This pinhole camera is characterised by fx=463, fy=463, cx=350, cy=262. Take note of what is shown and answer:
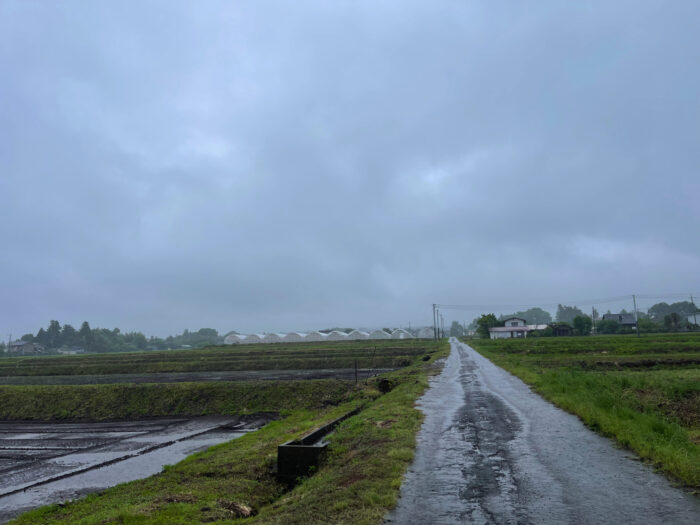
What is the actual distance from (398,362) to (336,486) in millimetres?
54049

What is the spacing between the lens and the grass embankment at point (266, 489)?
29.5ft

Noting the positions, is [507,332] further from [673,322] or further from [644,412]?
[644,412]

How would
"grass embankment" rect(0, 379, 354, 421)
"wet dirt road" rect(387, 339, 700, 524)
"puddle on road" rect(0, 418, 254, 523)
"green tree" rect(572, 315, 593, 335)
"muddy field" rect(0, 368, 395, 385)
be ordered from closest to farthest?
1. "wet dirt road" rect(387, 339, 700, 524)
2. "puddle on road" rect(0, 418, 254, 523)
3. "grass embankment" rect(0, 379, 354, 421)
4. "muddy field" rect(0, 368, 395, 385)
5. "green tree" rect(572, 315, 593, 335)

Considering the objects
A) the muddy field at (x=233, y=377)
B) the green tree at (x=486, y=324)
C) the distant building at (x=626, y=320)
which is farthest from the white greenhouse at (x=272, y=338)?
the distant building at (x=626, y=320)

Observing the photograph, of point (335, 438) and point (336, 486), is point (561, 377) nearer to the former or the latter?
point (335, 438)

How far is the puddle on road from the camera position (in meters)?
15.4

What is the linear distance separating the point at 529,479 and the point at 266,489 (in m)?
6.98

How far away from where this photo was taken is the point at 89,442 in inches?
997

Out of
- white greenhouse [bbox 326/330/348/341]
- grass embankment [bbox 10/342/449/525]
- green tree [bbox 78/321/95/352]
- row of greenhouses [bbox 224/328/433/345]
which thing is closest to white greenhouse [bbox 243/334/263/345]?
row of greenhouses [bbox 224/328/433/345]

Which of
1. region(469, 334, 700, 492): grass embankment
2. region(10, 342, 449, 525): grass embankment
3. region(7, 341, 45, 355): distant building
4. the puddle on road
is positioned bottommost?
the puddle on road

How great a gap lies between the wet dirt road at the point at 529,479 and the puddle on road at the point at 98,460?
11521 millimetres

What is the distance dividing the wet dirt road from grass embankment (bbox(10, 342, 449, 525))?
0.66 m

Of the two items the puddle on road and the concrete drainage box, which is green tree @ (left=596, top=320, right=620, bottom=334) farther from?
the concrete drainage box

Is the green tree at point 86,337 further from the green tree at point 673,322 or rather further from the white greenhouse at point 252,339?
the green tree at point 673,322
